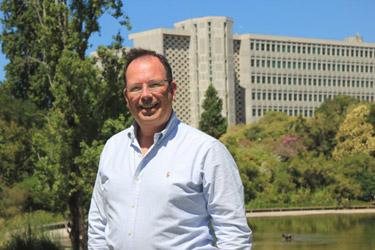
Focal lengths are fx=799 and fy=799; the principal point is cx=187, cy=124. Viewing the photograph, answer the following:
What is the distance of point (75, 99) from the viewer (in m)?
11.4

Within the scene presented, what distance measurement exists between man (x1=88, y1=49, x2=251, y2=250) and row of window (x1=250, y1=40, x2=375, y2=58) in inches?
2837

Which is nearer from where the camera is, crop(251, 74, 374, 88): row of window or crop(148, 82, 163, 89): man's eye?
crop(148, 82, 163, 89): man's eye

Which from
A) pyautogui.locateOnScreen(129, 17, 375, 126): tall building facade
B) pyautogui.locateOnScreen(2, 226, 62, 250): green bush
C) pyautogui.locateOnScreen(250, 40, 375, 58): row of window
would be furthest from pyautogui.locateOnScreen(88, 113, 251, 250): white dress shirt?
pyautogui.locateOnScreen(250, 40, 375, 58): row of window

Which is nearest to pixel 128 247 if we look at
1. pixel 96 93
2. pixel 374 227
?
pixel 96 93

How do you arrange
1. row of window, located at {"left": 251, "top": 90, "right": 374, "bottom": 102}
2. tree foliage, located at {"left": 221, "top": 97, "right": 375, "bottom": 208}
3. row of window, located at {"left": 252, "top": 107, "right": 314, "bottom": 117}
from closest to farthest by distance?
tree foliage, located at {"left": 221, "top": 97, "right": 375, "bottom": 208}
row of window, located at {"left": 252, "top": 107, "right": 314, "bottom": 117}
row of window, located at {"left": 251, "top": 90, "right": 374, "bottom": 102}

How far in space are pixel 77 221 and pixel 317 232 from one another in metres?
11.9

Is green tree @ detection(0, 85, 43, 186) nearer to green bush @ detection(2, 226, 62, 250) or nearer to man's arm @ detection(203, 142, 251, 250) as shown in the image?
green bush @ detection(2, 226, 62, 250)

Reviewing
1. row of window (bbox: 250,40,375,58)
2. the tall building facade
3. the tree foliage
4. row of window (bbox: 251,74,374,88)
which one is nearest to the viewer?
the tree foliage

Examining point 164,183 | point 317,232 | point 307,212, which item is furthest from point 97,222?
point 307,212

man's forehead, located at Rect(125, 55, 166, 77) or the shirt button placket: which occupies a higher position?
man's forehead, located at Rect(125, 55, 166, 77)

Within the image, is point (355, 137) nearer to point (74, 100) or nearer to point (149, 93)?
point (74, 100)

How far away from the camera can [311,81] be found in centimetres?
7981

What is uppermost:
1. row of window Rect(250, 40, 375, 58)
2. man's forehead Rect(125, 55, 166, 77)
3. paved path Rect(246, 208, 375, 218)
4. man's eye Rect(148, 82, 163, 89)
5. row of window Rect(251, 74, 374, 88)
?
row of window Rect(250, 40, 375, 58)

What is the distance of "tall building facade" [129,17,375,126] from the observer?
6950cm
